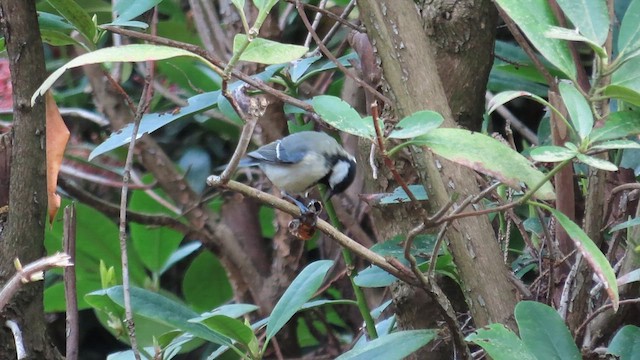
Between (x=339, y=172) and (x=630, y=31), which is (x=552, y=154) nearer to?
(x=630, y=31)

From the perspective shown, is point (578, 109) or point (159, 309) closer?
point (578, 109)

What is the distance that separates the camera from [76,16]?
0.90 meters

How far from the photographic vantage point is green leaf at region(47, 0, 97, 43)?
0.89m

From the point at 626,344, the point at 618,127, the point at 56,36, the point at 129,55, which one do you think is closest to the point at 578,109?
the point at 618,127

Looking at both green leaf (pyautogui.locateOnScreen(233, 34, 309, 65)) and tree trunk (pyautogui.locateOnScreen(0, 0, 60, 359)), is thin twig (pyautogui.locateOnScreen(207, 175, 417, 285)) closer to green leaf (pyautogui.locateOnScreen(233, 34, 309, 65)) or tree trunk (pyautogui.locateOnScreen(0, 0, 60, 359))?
green leaf (pyautogui.locateOnScreen(233, 34, 309, 65))

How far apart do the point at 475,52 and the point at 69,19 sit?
19.4 inches

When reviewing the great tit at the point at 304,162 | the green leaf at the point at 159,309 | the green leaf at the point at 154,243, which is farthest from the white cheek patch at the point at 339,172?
the green leaf at the point at 159,309

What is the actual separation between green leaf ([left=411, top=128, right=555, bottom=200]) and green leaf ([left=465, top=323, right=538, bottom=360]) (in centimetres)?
13

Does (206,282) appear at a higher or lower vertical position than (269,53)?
lower

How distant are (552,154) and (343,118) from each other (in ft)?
0.55

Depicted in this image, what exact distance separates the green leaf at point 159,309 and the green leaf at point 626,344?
0.40 m

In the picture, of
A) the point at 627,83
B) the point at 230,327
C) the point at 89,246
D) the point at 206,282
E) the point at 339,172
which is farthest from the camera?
the point at 206,282

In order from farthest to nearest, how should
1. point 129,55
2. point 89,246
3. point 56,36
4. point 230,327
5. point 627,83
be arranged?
point 89,246 < point 56,36 < point 230,327 < point 627,83 < point 129,55

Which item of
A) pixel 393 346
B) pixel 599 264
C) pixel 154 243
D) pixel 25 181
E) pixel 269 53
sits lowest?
pixel 154 243
